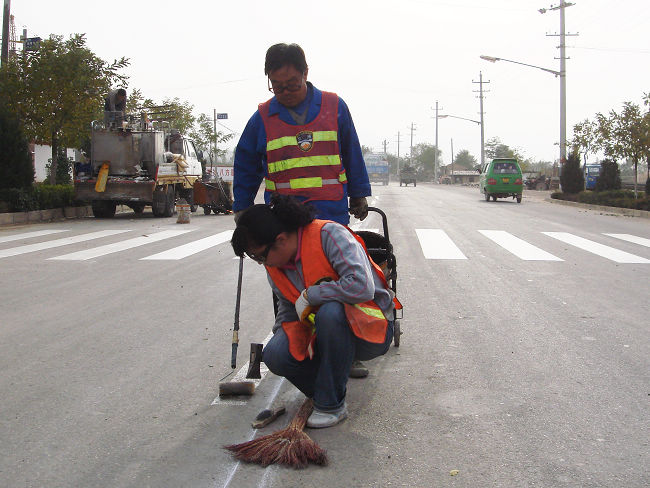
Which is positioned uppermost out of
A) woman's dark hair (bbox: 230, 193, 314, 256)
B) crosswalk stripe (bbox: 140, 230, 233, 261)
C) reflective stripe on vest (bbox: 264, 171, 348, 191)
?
reflective stripe on vest (bbox: 264, 171, 348, 191)

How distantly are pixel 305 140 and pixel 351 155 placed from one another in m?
0.35

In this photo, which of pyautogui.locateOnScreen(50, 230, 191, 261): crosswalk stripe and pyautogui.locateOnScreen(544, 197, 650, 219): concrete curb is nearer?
pyautogui.locateOnScreen(50, 230, 191, 261): crosswalk stripe

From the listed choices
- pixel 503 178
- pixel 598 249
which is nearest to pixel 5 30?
pixel 598 249

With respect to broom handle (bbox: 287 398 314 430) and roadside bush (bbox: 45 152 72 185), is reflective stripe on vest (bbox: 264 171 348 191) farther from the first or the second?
roadside bush (bbox: 45 152 72 185)

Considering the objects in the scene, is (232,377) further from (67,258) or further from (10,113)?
(10,113)

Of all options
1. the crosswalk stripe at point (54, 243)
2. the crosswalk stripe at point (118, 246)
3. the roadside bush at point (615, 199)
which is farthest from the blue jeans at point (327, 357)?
the roadside bush at point (615, 199)

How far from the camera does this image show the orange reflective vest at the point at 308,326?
3605 mm

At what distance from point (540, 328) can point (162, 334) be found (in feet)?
10.2

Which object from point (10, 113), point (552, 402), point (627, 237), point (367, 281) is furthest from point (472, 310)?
point (10, 113)

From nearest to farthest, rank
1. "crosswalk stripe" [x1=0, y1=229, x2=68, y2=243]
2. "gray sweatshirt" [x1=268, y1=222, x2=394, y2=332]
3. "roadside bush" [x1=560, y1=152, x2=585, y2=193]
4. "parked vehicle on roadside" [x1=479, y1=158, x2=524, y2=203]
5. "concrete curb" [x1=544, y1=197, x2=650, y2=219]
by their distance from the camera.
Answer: "gray sweatshirt" [x1=268, y1=222, x2=394, y2=332]
"crosswalk stripe" [x1=0, y1=229, x2=68, y2=243]
"concrete curb" [x1=544, y1=197, x2=650, y2=219]
"parked vehicle on roadside" [x1=479, y1=158, x2=524, y2=203]
"roadside bush" [x1=560, y1=152, x2=585, y2=193]

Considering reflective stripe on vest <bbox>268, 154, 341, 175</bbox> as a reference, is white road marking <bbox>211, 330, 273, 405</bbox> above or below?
below

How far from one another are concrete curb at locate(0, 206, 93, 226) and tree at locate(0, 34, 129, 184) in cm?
195

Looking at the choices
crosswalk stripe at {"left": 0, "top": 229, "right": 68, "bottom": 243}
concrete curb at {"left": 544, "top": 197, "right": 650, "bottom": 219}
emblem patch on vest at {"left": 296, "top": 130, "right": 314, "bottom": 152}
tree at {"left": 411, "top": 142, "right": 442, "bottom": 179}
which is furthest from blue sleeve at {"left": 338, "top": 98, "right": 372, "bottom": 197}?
tree at {"left": 411, "top": 142, "right": 442, "bottom": 179}

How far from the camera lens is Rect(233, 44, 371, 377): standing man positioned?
4.17 metres
